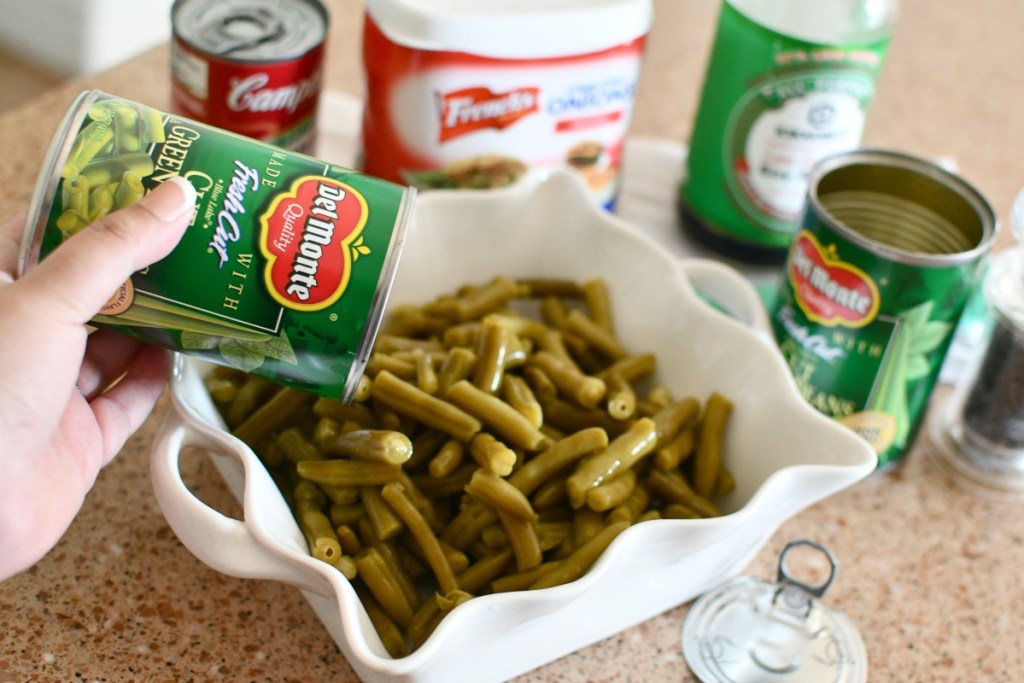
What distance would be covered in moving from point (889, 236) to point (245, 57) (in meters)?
0.56

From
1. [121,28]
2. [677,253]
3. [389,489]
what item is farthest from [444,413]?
[121,28]

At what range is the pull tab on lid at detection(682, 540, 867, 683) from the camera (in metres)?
0.78

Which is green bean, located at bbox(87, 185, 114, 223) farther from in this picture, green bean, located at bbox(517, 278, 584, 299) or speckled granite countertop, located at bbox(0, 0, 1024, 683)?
green bean, located at bbox(517, 278, 584, 299)

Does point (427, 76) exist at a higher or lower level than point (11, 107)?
higher

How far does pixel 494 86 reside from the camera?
0.98m

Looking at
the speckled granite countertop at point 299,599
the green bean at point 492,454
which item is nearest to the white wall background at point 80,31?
the speckled granite countertop at point 299,599

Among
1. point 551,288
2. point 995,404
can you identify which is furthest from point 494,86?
point 995,404

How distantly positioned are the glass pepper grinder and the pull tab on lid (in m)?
0.22

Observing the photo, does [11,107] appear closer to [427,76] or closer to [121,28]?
[121,28]

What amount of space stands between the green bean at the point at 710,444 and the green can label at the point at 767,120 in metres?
0.29

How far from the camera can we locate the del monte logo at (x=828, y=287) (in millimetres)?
847

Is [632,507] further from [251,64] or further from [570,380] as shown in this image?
[251,64]

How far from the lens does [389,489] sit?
75 cm

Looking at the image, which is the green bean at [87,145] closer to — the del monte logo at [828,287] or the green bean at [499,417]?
the green bean at [499,417]
